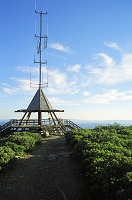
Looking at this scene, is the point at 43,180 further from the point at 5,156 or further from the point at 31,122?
the point at 31,122

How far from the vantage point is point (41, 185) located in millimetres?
12594

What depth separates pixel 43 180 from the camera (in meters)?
13.3

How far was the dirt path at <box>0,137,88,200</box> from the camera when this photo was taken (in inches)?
445

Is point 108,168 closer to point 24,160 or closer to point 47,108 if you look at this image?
point 24,160

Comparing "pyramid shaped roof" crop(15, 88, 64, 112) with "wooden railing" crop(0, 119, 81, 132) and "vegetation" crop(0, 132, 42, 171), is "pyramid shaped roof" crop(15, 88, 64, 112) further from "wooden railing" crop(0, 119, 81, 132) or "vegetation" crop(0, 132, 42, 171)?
"vegetation" crop(0, 132, 42, 171)

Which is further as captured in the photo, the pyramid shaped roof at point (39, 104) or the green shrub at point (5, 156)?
the pyramid shaped roof at point (39, 104)

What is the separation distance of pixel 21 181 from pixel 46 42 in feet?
86.8

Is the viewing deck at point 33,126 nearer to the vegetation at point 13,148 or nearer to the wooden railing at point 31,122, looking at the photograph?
the wooden railing at point 31,122

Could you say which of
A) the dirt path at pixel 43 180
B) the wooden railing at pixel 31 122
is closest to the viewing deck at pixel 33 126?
the wooden railing at pixel 31 122

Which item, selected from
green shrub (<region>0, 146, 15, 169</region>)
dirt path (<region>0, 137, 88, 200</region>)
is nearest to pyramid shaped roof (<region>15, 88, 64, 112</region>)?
dirt path (<region>0, 137, 88, 200</region>)

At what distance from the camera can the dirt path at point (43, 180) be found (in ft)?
37.1

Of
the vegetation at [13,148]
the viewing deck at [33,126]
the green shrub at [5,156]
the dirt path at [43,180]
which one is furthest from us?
the viewing deck at [33,126]

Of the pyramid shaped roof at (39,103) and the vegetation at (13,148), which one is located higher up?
the pyramid shaped roof at (39,103)

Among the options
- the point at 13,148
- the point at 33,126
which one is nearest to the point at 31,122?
the point at 33,126
